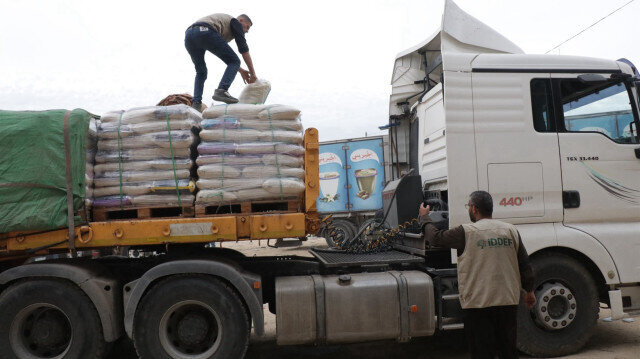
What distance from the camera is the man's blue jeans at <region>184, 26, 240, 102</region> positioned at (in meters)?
5.12

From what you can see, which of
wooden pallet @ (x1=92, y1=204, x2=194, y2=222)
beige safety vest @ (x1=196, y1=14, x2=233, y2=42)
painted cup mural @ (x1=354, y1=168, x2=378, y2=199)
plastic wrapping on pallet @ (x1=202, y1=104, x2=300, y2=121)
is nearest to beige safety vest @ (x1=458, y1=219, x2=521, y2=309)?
plastic wrapping on pallet @ (x1=202, y1=104, x2=300, y2=121)

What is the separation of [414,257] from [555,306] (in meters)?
1.53

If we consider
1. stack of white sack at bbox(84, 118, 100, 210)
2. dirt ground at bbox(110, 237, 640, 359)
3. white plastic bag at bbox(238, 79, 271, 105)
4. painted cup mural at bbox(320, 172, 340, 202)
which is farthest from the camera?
painted cup mural at bbox(320, 172, 340, 202)

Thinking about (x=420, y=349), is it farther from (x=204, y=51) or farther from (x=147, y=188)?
(x=204, y=51)

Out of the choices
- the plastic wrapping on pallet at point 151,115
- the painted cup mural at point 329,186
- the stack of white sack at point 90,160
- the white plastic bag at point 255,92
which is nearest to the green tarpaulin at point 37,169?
the stack of white sack at point 90,160

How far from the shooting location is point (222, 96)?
4.93m

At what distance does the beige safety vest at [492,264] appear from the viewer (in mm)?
3332

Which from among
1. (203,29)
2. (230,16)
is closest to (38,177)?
(203,29)

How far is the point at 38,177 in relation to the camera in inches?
151

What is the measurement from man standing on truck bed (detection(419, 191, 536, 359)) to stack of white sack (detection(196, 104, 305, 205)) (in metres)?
1.63

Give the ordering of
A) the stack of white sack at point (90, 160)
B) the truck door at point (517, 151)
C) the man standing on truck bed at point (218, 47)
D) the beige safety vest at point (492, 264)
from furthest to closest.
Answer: the man standing on truck bed at point (218, 47), the truck door at point (517, 151), the stack of white sack at point (90, 160), the beige safety vest at point (492, 264)

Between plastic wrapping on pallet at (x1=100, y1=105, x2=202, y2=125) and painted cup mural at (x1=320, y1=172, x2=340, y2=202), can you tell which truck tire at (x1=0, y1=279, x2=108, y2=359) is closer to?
plastic wrapping on pallet at (x1=100, y1=105, x2=202, y2=125)

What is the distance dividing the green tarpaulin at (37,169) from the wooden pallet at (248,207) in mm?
1132

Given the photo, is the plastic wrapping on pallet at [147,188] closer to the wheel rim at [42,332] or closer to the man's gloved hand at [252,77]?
the wheel rim at [42,332]
